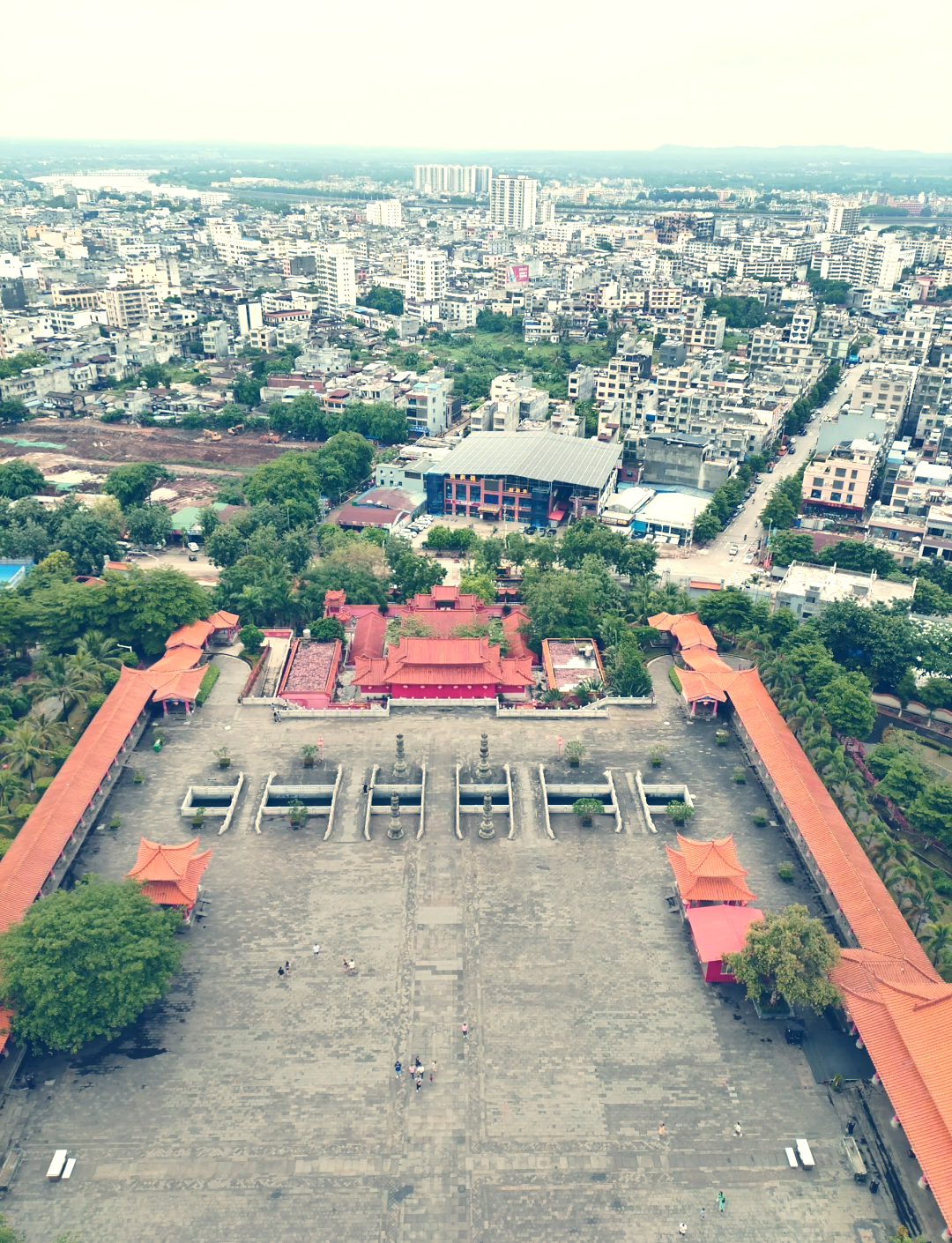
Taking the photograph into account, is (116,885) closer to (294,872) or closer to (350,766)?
(294,872)

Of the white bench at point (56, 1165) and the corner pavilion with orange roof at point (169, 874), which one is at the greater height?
the corner pavilion with orange roof at point (169, 874)

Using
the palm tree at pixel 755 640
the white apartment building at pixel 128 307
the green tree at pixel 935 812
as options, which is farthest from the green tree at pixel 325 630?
the white apartment building at pixel 128 307

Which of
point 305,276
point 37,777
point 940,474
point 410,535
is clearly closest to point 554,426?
point 410,535

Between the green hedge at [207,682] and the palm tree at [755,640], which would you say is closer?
the green hedge at [207,682]

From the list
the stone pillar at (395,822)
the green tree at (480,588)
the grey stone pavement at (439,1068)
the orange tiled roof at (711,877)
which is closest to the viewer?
the grey stone pavement at (439,1068)

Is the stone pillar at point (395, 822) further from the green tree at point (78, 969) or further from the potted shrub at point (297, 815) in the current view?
the green tree at point (78, 969)

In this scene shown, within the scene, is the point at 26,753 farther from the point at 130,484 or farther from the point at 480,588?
the point at 130,484

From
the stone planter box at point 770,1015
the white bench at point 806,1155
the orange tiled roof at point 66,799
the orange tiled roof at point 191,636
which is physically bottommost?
the stone planter box at point 770,1015
